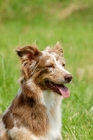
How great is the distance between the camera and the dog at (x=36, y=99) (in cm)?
620

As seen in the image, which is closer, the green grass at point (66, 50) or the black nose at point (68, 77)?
the black nose at point (68, 77)

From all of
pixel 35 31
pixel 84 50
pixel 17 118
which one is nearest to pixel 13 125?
pixel 17 118

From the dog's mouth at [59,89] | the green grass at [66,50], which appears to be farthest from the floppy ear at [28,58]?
the green grass at [66,50]

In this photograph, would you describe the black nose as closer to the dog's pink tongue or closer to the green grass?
the dog's pink tongue

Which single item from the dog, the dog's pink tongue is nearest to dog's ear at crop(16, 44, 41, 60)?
the dog

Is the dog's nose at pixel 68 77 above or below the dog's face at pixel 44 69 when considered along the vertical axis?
below

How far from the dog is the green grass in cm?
74

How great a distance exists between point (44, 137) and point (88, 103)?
236 centimetres

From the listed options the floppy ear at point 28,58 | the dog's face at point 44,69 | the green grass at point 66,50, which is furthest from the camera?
the green grass at point 66,50

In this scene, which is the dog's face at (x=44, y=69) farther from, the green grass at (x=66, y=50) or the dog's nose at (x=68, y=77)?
the green grass at (x=66, y=50)

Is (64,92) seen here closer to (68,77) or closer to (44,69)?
(68,77)

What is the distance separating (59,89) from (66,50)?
9644 millimetres

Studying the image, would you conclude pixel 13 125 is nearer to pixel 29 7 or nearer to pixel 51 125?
pixel 51 125

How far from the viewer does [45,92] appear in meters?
6.28
